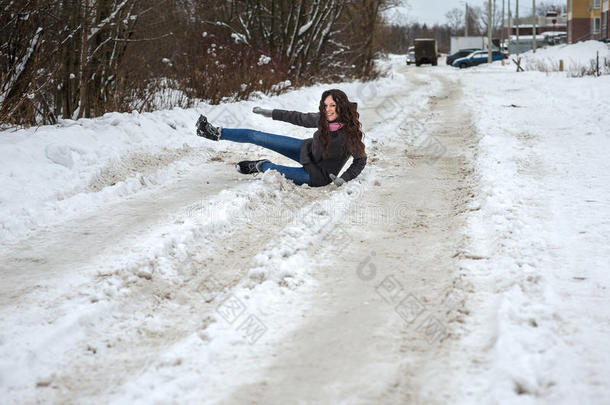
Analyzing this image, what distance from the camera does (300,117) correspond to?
22.5 ft

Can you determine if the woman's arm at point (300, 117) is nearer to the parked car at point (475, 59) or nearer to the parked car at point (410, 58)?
the parked car at point (475, 59)

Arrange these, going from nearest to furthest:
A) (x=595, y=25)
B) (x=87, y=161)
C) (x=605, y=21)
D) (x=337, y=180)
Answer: (x=337, y=180), (x=87, y=161), (x=605, y=21), (x=595, y=25)

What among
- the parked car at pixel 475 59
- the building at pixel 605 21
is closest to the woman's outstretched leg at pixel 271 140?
the parked car at pixel 475 59

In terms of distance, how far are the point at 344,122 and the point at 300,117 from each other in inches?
23.1

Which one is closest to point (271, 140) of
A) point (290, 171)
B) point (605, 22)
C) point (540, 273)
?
point (290, 171)

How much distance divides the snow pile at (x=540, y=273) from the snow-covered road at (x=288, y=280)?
0.02m

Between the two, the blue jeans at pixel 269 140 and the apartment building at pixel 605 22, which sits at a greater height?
the apartment building at pixel 605 22

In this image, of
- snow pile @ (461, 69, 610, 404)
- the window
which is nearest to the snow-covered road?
snow pile @ (461, 69, 610, 404)

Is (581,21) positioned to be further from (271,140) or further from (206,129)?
(206,129)

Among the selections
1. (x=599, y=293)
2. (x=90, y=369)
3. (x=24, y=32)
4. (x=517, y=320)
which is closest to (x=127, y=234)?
(x=90, y=369)

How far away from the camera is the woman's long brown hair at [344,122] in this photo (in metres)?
6.48

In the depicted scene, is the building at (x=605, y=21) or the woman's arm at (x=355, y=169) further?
the building at (x=605, y=21)

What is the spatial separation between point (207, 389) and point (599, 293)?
2.43 metres

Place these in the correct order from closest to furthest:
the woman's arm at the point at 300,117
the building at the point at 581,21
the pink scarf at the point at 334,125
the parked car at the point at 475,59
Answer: the pink scarf at the point at 334,125 < the woman's arm at the point at 300,117 < the parked car at the point at 475,59 < the building at the point at 581,21
